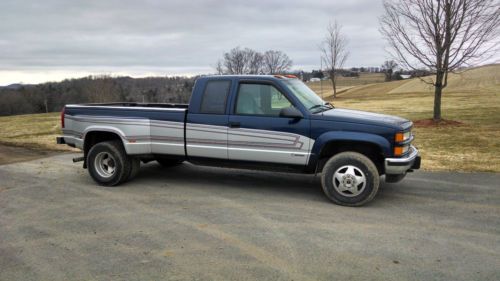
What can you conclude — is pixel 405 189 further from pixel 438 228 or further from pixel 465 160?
pixel 465 160

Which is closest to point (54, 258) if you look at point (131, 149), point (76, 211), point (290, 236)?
point (76, 211)

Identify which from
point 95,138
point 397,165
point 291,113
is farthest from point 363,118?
point 95,138

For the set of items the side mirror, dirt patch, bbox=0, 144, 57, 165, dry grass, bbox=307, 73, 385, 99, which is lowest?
dirt patch, bbox=0, 144, 57, 165

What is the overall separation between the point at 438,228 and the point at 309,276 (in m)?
2.05

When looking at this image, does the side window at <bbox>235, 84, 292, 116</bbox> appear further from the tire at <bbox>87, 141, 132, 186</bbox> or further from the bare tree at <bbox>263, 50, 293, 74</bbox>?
the bare tree at <bbox>263, 50, 293, 74</bbox>

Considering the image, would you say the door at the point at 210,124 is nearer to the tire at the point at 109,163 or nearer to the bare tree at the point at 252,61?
the tire at the point at 109,163

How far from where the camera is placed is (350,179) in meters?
5.75

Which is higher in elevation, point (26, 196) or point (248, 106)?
point (248, 106)

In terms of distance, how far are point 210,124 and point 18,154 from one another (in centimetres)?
648

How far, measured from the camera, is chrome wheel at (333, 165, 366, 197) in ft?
18.8

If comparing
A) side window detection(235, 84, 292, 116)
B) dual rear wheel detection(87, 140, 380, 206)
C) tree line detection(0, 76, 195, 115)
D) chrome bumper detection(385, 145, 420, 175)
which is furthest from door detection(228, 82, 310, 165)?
tree line detection(0, 76, 195, 115)

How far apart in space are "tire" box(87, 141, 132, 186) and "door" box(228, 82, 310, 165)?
1891 millimetres

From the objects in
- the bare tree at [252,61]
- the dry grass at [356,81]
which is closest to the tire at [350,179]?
the bare tree at [252,61]

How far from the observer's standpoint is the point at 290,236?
4.61 m
